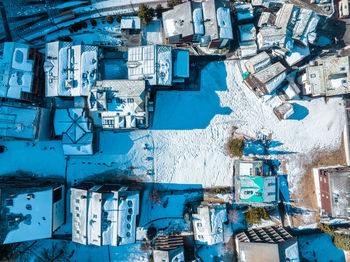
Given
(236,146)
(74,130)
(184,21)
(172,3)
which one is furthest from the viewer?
(236,146)

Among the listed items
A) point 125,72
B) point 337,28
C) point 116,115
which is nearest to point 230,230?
point 116,115

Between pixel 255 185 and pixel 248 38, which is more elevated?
pixel 248 38

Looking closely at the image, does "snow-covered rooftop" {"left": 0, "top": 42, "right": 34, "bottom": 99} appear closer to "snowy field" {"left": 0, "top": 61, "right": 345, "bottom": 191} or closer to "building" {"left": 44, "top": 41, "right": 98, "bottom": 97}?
"building" {"left": 44, "top": 41, "right": 98, "bottom": 97}

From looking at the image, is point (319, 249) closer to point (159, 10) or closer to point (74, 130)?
point (74, 130)

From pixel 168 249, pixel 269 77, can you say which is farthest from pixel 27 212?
pixel 269 77

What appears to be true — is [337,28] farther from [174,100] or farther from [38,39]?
[38,39]

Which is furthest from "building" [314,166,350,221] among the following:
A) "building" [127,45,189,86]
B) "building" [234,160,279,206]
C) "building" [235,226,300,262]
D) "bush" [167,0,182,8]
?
"bush" [167,0,182,8]

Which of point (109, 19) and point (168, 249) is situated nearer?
point (168, 249)
